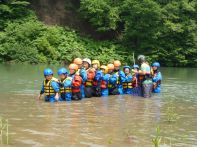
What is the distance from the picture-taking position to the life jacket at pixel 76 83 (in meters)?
13.2

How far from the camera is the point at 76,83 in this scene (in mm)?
13273

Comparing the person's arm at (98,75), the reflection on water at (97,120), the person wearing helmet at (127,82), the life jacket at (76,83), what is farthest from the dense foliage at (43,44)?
the life jacket at (76,83)

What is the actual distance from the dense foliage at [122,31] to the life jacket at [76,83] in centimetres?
1640

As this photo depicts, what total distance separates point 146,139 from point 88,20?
26.3 meters

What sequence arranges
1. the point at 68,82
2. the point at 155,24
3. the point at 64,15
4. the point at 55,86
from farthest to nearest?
the point at 64,15
the point at 155,24
the point at 68,82
the point at 55,86

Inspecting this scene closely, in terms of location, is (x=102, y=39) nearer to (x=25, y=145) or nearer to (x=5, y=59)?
(x=5, y=59)

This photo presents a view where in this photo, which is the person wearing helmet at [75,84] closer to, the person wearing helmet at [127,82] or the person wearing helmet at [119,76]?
the person wearing helmet at [119,76]

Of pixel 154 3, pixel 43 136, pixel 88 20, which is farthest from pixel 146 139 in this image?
pixel 88 20

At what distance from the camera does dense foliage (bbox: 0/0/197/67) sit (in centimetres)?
3045

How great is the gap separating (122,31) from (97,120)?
24.5 metres

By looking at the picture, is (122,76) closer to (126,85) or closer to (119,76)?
(119,76)

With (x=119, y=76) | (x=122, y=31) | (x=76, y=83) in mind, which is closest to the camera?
(x=76, y=83)

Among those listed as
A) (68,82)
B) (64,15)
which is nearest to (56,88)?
(68,82)

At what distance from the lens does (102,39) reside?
35.0 m
